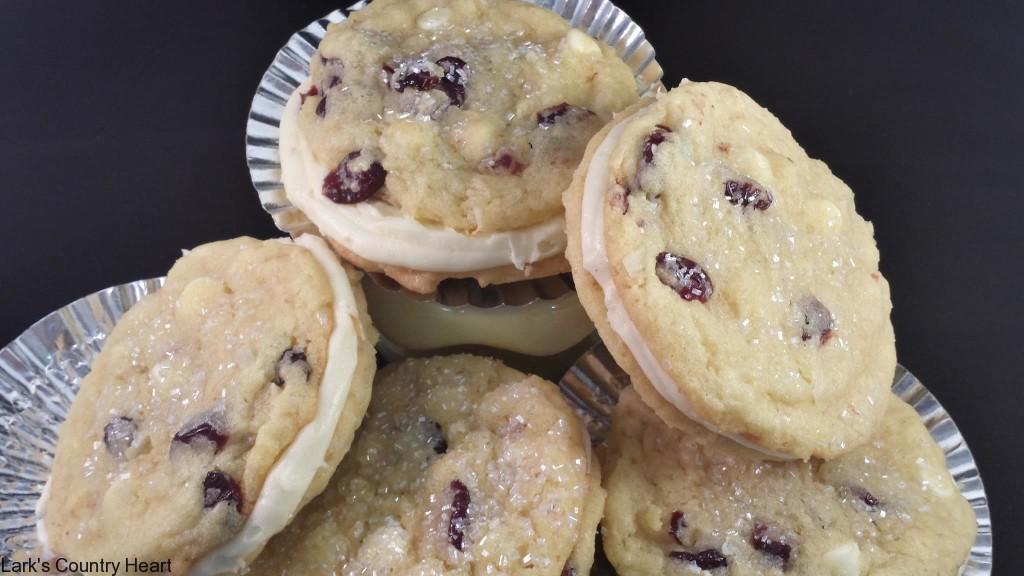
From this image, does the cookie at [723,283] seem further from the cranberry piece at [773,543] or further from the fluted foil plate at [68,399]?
the fluted foil plate at [68,399]

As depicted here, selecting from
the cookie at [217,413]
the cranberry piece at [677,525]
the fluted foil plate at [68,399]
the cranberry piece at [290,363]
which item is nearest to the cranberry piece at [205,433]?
the cookie at [217,413]

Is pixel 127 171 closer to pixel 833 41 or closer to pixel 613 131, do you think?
pixel 613 131

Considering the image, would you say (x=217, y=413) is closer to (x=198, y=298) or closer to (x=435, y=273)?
(x=198, y=298)

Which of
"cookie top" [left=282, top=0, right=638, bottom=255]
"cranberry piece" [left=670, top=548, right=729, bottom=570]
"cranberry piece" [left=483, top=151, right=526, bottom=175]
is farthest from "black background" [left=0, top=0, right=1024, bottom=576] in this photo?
"cranberry piece" [left=483, top=151, right=526, bottom=175]

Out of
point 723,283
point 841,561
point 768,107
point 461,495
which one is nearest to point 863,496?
point 841,561

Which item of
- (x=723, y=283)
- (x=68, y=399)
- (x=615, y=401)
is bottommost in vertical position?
(x=68, y=399)

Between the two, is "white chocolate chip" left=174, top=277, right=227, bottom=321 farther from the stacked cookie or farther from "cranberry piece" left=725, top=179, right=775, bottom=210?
"cranberry piece" left=725, top=179, right=775, bottom=210
